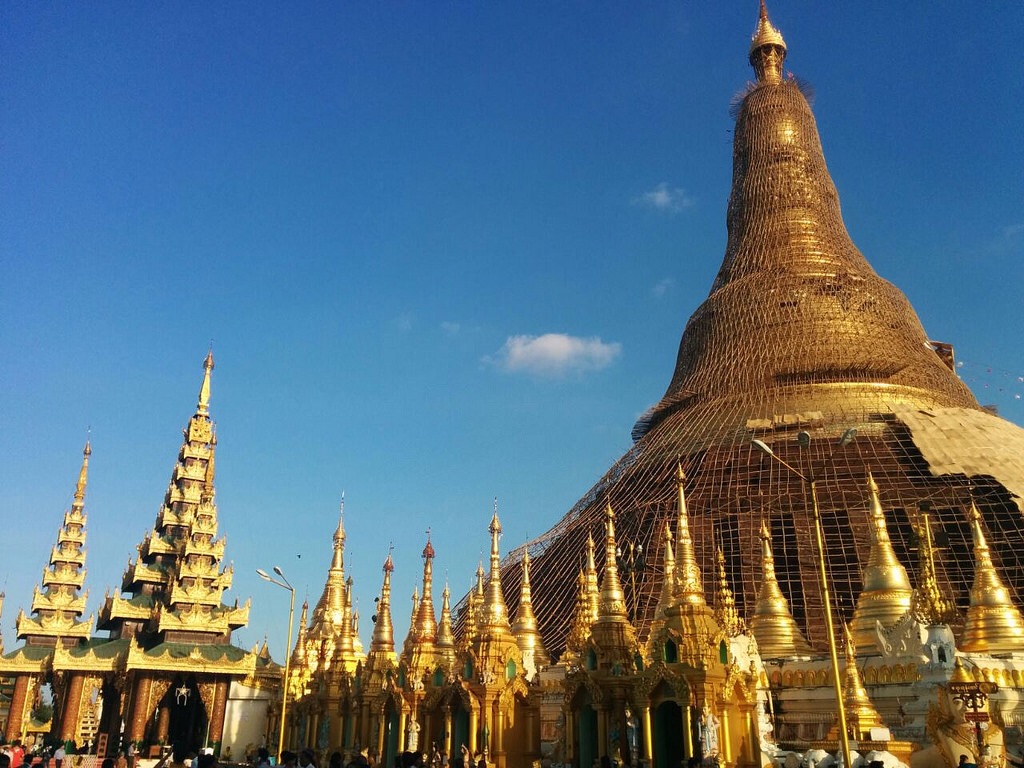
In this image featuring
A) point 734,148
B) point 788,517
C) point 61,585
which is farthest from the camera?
point 734,148

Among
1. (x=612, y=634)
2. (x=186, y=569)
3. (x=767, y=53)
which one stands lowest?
(x=612, y=634)

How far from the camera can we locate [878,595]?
2472 cm

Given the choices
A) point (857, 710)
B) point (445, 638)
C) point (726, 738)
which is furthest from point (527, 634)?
point (857, 710)

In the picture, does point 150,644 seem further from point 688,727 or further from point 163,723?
point 688,727

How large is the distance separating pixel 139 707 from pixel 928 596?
30094mm

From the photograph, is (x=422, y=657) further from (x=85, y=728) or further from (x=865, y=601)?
(x=85, y=728)

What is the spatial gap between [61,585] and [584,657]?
33.1m

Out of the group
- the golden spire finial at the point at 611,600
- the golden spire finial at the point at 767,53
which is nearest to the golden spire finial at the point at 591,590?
the golden spire finial at the point at 611,600

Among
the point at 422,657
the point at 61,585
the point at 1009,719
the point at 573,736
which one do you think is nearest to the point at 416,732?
the point at 422,657

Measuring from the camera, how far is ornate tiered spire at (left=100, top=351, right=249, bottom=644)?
131 feet

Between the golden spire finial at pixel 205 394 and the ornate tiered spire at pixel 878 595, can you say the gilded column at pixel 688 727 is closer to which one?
the ornate tiered spire at pixel 878 595

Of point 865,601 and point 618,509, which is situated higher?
point 618,509

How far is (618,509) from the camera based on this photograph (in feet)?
124

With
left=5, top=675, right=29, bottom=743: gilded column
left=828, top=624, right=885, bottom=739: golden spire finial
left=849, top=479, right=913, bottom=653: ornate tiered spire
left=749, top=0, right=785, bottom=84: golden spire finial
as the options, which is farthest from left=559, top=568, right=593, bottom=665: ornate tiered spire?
left=749, top=0, right=785, bottom=84: golden spire finial
